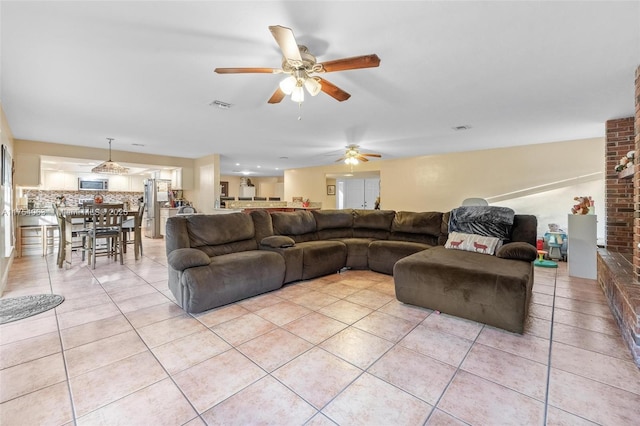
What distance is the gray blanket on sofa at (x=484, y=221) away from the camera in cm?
321

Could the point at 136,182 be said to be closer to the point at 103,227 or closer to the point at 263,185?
the point at 263,185

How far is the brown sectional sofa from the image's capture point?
2.35 metres

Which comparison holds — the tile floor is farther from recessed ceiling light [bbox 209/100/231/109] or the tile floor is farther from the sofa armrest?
recessed ceiling light [bbox 209/100/231/109]

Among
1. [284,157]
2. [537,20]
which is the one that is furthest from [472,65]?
[284,157]

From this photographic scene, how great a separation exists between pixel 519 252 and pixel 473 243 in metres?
0.49

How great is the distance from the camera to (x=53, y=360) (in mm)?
1836

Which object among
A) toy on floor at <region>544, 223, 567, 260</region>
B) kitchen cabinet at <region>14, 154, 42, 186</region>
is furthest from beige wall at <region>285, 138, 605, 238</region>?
kitchen cabinet at <region>14, 154, 42, 186</region>

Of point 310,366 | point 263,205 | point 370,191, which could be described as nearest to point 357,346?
point 310,366

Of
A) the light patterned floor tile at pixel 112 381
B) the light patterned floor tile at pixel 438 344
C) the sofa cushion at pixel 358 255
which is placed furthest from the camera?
the sofa cushion at pixel 358 255

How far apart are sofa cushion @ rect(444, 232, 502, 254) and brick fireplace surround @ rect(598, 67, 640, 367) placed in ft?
3.23

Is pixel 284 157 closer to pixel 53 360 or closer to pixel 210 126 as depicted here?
pixel 210 126

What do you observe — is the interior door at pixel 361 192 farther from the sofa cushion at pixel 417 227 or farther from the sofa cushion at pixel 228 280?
the sofa cushion at pixel 228 280

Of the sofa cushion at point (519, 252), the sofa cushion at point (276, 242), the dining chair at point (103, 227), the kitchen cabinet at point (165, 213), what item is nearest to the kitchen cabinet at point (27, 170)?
the dining chair at point (103, 227)

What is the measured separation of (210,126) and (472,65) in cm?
373
